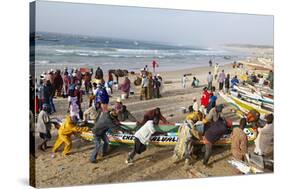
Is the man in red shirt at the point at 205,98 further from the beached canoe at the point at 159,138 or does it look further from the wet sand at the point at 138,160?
the beached canoe at the point at 159,138

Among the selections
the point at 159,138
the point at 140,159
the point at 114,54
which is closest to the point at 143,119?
the point at 159,138

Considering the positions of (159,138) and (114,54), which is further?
(159,138)

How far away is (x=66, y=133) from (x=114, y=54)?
3.99 ft

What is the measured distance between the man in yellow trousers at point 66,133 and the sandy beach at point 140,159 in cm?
7

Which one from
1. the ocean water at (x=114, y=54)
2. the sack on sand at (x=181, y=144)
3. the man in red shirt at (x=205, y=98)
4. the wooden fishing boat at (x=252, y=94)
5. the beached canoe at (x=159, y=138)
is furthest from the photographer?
the wooden fishing boat at (x=252, y=94)

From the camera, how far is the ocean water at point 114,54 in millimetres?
6160

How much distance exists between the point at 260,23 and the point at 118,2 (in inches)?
87.1

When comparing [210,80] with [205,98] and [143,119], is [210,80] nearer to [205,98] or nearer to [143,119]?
[205,98]

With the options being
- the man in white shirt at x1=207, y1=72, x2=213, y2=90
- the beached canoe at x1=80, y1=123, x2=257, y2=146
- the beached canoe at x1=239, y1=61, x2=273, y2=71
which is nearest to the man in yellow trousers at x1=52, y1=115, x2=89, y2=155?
the beached canoe at x1=80, y1=123, x2=257, y2=146

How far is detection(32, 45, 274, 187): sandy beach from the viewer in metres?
6.18

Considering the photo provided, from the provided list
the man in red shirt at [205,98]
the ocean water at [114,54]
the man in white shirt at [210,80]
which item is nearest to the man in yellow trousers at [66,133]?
the ocean water at [114,54]

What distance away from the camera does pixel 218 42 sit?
7277mm

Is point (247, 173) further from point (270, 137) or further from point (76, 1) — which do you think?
point (76, 1)

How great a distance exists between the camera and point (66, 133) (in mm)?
6270
